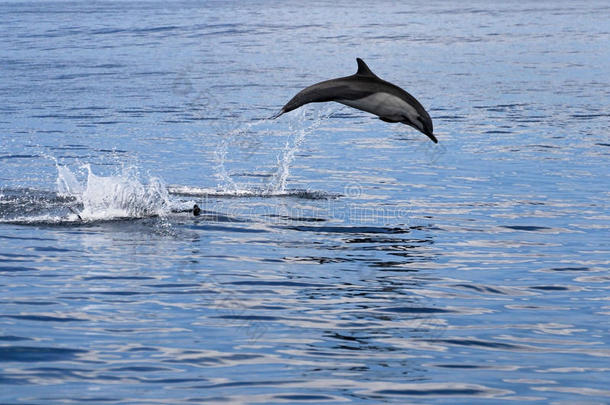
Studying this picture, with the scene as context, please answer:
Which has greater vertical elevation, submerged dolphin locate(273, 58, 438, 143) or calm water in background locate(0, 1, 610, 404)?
submerged dolphin locate(273, 58, 438, 143)

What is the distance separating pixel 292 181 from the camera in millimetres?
18438

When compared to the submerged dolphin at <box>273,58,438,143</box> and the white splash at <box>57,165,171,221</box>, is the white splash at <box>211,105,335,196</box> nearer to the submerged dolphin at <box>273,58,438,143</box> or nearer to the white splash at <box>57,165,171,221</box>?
the white splash at <box>57,165,171,221</box>

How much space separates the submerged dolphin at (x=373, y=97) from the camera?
43.2 ft

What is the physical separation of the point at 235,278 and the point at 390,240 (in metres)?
2.76

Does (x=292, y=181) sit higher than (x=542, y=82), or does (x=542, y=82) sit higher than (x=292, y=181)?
(x=542, y=82)

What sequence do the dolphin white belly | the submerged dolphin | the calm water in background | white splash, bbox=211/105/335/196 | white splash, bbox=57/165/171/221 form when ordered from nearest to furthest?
the calm water in background
the submerged dolphin
the dolphin white belly
white splash, bbox=57/165/171/221
white splash, bbox=211/105/335/196

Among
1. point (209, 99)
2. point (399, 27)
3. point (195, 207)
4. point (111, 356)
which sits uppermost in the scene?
point (399, 27)

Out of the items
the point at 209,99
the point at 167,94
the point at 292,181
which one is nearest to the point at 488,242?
the point at 292,181

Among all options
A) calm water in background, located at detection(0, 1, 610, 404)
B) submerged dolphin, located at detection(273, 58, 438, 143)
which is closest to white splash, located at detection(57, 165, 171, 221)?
calm water in background, located at detection(0, 1, 610, 404)

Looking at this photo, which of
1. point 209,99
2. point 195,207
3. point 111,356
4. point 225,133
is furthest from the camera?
point 209,99

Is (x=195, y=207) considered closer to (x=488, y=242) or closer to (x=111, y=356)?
(x=488, y=242)

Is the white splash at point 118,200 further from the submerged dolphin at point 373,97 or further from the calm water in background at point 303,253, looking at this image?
the submerged dolphin at point 373,97

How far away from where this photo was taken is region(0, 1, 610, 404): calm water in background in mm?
8055

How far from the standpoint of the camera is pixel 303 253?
12617 mm
